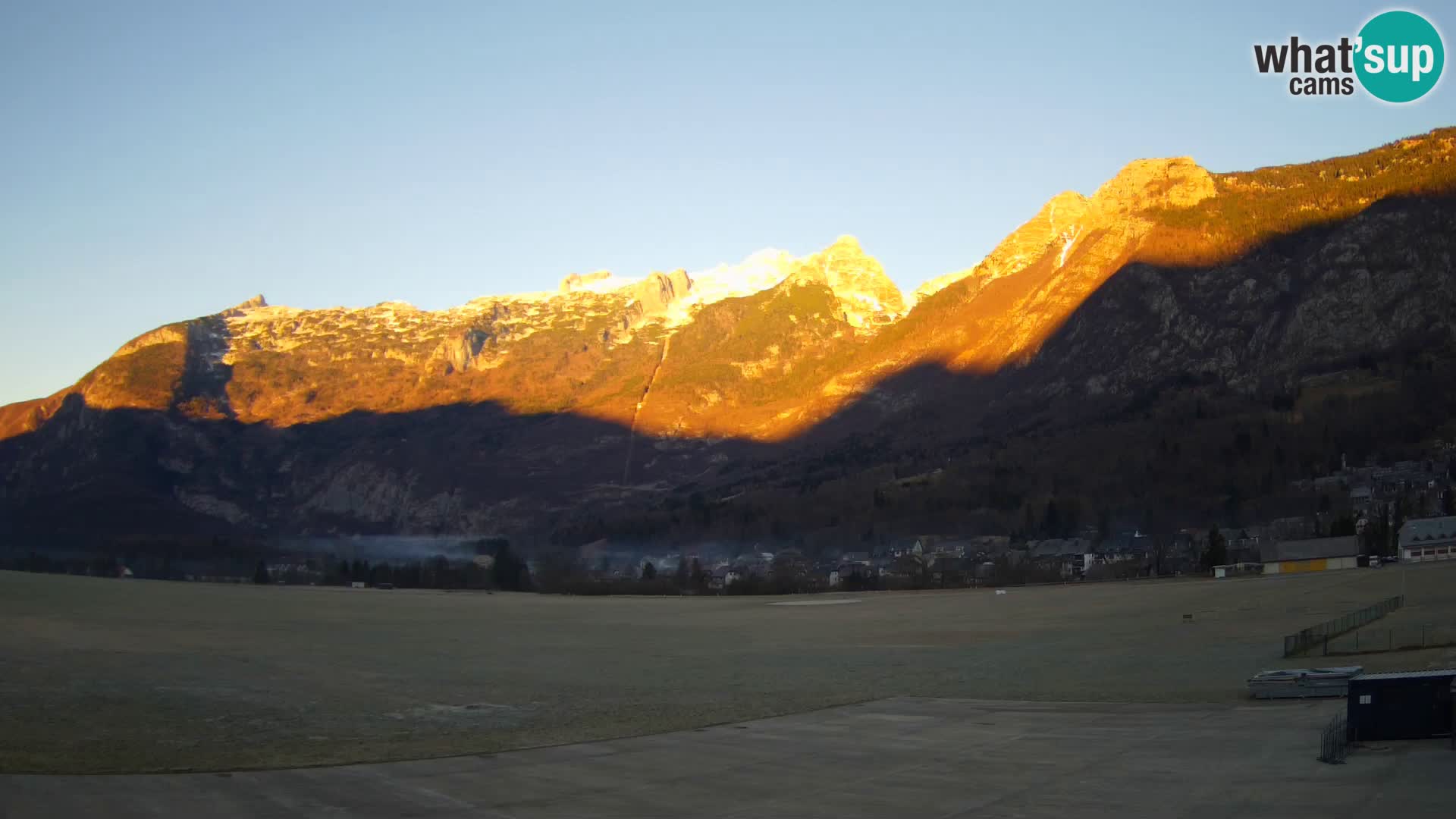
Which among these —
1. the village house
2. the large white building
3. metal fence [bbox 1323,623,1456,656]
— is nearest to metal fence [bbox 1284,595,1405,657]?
metal fence [bbox 1323,623,1456,656]

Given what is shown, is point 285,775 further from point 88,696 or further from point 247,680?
point 247,680

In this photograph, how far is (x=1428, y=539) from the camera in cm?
14275

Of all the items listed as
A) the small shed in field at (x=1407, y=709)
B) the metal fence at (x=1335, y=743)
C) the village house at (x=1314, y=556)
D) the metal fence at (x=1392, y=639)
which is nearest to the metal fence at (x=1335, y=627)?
the metal fence at (x=1392, y=639)

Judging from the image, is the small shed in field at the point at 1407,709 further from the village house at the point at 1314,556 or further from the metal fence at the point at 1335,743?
the village house at the point at 1314,556

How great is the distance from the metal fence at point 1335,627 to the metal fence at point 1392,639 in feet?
2.14

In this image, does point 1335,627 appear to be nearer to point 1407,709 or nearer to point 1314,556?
point 1407,709

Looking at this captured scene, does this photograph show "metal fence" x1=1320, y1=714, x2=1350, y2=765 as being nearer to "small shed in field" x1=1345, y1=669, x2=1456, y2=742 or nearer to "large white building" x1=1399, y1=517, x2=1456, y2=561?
"small shed in field" x1=1345, y1=669, x2=1456, y2=742

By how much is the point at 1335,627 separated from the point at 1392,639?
7.89m

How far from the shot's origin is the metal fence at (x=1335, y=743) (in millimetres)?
31469

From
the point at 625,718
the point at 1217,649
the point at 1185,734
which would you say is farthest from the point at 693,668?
the point at 1185,734

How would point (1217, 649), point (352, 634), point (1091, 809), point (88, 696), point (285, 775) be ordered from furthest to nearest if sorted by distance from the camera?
point (352, 634) < point (1217, 649) < point (88, 696) < point (285, 775) < point (1091, 809)

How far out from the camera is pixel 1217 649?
63.5 m

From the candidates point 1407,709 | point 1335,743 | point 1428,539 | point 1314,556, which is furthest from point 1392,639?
point 1314,556

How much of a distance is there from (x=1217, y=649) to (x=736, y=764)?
3800 cm
